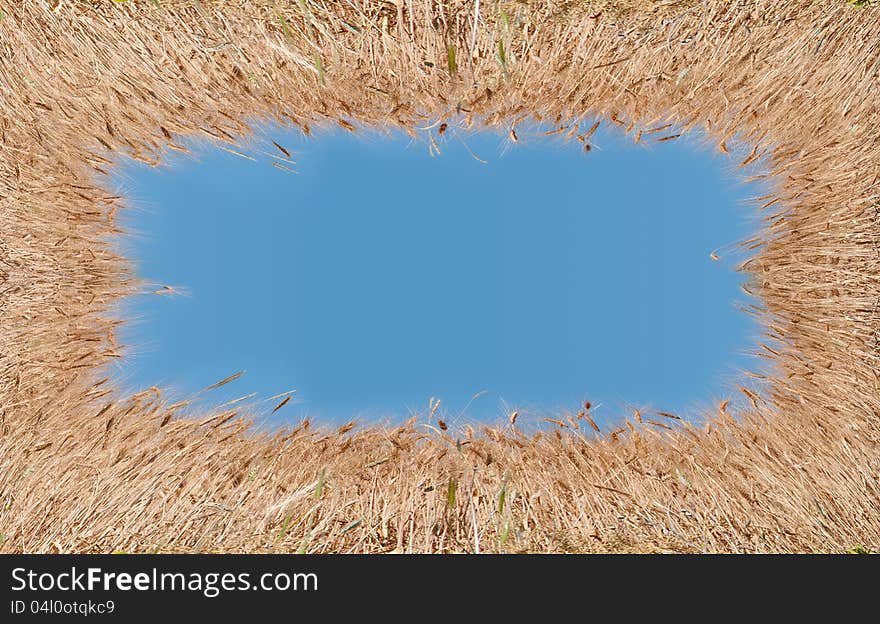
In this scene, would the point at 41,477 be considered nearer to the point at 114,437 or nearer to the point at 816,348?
the point at 114,437

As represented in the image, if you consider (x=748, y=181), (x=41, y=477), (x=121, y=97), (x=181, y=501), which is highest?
(x=121, y=97)

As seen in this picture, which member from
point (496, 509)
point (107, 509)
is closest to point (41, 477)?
point (107, 509)

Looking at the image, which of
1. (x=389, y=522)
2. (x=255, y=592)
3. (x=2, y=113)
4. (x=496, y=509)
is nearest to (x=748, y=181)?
(x=496, y=509)

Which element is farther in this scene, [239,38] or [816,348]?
[816,348]

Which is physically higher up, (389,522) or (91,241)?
(91,241)

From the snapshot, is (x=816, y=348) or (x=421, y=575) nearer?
(x=421, y=575)

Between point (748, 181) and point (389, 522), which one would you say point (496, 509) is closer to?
point (389, 522)
